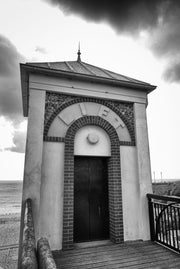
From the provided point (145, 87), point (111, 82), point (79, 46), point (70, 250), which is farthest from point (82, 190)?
point (79, 46)

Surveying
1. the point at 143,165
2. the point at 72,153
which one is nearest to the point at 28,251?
the point at 72,153

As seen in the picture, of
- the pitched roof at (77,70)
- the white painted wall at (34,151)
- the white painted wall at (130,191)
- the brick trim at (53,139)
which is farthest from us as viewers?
the pitched roof at (77,70)

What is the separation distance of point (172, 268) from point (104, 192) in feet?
7.52

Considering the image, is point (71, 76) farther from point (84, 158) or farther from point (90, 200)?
point (90, 200)

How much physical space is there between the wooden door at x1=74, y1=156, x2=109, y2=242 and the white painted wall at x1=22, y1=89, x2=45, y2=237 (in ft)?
3.57

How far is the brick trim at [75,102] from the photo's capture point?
15.9 ft

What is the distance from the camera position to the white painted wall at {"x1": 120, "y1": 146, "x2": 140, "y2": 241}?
4727 millimetres

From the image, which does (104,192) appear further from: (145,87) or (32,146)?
(145,87)

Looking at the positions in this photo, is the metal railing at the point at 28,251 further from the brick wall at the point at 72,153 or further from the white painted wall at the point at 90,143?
the white painted wall at the point at 90,143

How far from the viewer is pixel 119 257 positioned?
369cm

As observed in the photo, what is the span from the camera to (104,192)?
16.5 ft

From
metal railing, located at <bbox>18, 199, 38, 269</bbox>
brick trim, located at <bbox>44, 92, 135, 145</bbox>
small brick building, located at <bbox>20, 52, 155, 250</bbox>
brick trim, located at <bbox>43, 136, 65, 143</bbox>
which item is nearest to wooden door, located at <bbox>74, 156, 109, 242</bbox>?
small brick building, located at <bbox>20, 52, 155, 250</bbox>

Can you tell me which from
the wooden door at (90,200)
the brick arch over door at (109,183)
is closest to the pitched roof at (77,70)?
the brick arch over door at (109,183)

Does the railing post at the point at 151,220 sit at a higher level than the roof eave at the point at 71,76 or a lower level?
lower
